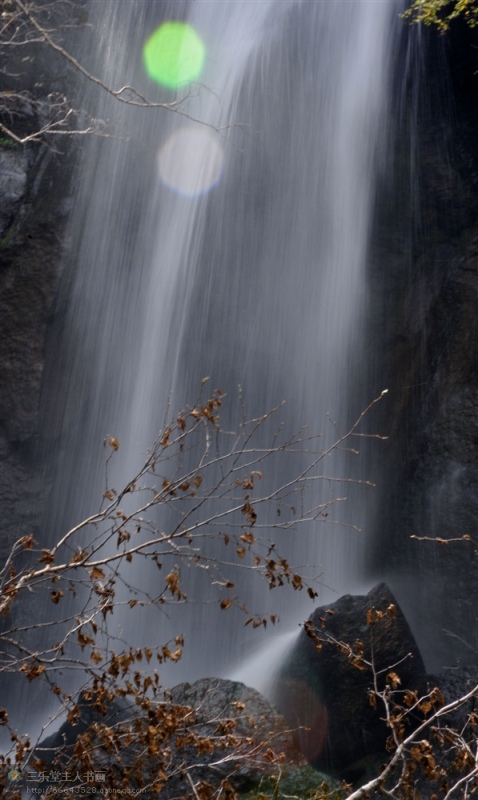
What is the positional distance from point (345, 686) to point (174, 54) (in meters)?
11.8

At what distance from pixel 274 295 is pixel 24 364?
4.40 meters

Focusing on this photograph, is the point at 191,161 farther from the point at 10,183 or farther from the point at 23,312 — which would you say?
the point at 23,312

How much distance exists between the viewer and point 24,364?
10.5 metres

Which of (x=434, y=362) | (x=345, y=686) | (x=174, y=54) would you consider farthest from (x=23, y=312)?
(x=345, y=686)

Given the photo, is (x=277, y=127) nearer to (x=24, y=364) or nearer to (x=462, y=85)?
(x=462, y=85)

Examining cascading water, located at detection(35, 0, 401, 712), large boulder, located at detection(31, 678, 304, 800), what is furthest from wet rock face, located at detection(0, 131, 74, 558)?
large boulder, located at detection(31, 678, 304, 800)

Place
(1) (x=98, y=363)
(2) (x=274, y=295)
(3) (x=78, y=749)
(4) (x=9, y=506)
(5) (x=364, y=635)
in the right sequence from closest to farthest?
(3) (x=78, y=749) < (5) (x=364, y=635) < (4) (x=9, y=506) < (1) (x=98, y=363) < (2) (x=274, y=295)

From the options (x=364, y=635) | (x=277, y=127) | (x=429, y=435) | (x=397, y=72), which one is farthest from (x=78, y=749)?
(x=397, y=72)

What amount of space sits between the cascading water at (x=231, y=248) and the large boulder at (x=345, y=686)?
304cm

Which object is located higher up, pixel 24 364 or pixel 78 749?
pixel 24 364

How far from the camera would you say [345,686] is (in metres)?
6.55

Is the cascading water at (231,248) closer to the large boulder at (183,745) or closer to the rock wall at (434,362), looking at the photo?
the rock wall at (434,362)

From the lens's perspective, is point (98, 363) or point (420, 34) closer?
point (98, 363)

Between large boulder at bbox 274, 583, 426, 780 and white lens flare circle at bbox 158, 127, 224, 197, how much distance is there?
26.7ft
